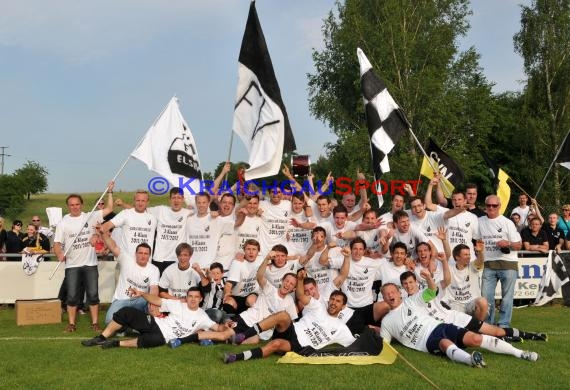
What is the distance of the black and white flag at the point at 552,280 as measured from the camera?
42.0 ft

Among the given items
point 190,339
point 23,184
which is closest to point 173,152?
point 190,339

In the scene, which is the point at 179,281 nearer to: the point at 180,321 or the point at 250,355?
the point at 180,321

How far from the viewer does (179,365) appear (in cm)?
691

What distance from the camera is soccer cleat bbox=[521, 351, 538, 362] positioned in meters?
7.06

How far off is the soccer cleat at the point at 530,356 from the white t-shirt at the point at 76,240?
7091mm

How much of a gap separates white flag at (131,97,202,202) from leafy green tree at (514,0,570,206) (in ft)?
87.2

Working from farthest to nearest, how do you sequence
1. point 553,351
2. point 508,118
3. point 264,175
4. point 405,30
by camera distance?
1. point 508,118
2. point 405,30
3. point 264,175
4. point 553,351

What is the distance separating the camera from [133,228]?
10.1m

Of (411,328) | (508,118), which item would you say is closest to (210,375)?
(411,328)

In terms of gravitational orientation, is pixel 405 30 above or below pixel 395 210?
above

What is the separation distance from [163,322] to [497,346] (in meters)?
4.60

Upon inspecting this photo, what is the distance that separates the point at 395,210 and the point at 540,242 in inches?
164

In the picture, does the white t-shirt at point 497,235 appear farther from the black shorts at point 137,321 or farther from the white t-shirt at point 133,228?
the white t-shirt at point 133,228

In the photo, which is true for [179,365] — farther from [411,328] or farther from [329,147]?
[329,147]
